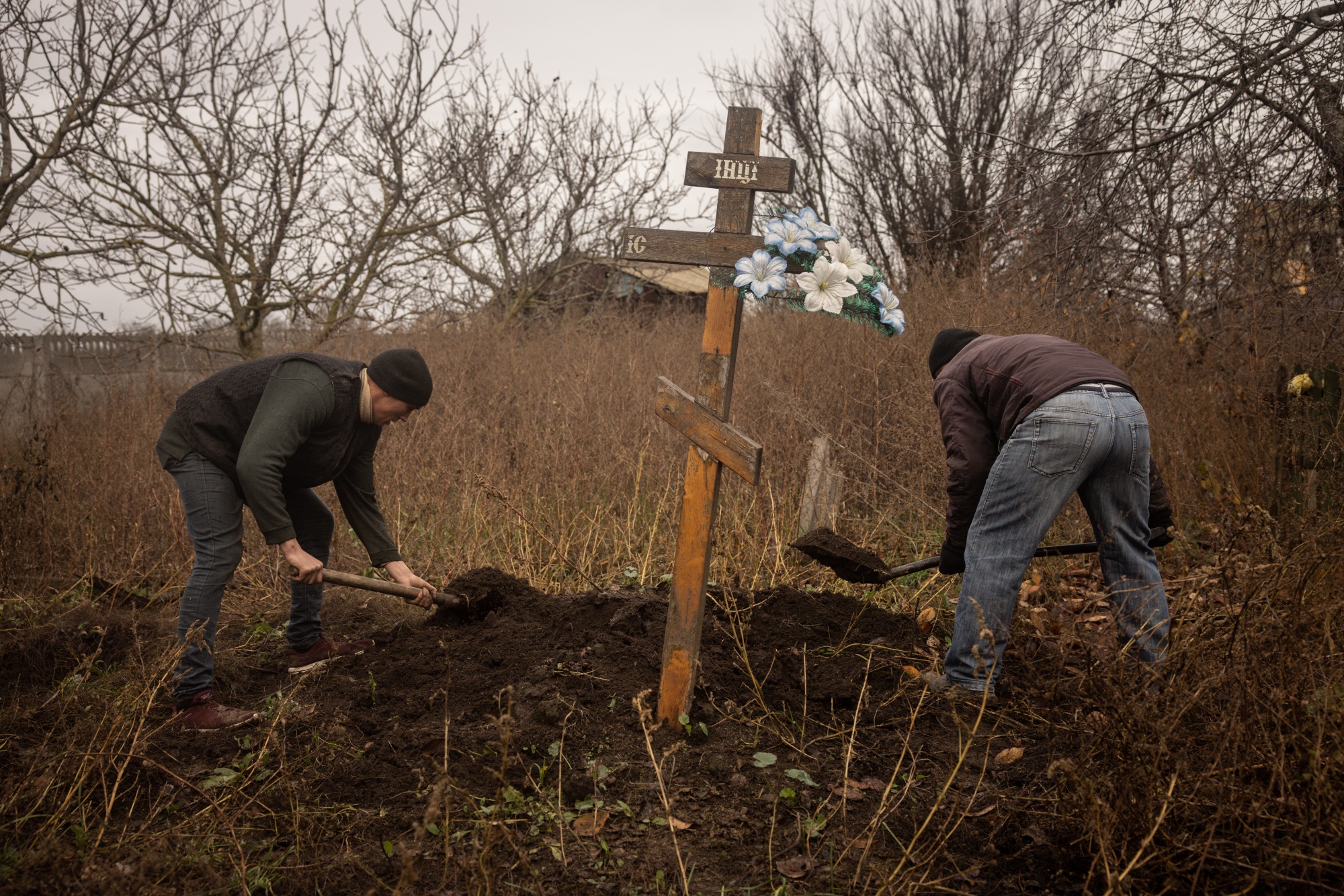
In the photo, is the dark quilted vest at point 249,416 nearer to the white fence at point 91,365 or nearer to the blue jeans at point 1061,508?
the blue jeans at point 1061,508

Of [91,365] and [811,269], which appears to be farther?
[91,365]

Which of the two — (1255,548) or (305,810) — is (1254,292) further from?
(305,810)

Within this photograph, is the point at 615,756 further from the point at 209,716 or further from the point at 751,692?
the point at 209,716

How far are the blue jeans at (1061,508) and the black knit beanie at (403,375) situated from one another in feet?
7.43

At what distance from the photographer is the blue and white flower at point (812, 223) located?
116 inches

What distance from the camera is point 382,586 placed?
12.7 ft

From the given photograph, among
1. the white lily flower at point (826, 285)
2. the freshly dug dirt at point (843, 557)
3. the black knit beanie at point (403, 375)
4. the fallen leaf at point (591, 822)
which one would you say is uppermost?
the white lily flower at point (826, 285)

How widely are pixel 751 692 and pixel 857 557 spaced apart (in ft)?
2.41

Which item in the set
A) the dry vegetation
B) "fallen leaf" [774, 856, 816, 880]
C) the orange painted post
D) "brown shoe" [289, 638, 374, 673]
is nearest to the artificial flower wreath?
the orange painted post

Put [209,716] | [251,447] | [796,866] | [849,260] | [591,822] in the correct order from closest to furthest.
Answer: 1. [796,866]
2. [591,822]
3. [849,260]
4. [251,447]
5. [209,716]

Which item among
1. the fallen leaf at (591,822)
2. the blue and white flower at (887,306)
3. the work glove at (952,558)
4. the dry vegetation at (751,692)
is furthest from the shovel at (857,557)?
the fallen leaf at (591,822)

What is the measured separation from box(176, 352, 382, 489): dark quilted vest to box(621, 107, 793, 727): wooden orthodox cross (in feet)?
4.75

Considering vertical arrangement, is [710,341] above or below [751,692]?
above

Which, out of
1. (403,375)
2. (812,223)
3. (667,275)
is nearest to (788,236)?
(812,223)
